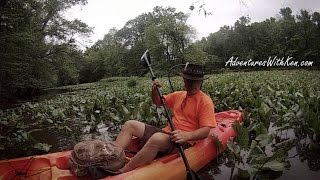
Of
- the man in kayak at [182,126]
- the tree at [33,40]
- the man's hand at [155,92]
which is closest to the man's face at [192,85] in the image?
the man in kayak at [182,126]

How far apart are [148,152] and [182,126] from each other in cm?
49

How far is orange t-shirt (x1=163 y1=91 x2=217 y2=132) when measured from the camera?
297cm

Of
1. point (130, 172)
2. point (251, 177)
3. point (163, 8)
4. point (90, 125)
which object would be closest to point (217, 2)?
point (90, 125)

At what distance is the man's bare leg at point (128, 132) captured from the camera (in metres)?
3.05

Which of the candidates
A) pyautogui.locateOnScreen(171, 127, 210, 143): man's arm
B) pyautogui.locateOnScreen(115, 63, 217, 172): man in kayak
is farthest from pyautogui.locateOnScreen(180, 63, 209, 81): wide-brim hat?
pyautogui.locateOnScreen(171, 127, 210, 143): man's arm

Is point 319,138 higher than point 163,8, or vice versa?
point 163,8

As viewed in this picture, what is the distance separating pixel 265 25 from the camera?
3253 cm

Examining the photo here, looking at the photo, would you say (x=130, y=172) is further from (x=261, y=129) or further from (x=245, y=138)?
(x=261, y=129)

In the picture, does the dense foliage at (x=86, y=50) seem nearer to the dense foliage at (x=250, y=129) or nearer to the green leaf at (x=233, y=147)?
the dense foliage at (x=250, y=129)

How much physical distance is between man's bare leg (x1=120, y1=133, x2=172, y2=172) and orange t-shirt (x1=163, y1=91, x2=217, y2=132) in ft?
1.11

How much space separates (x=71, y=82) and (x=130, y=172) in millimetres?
13023

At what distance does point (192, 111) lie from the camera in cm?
309

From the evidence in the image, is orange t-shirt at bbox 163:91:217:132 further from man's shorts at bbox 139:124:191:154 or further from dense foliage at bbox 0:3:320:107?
dense foliage at bbox 0:3:320:107

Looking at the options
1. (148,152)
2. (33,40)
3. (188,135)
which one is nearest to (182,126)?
(188,135)
